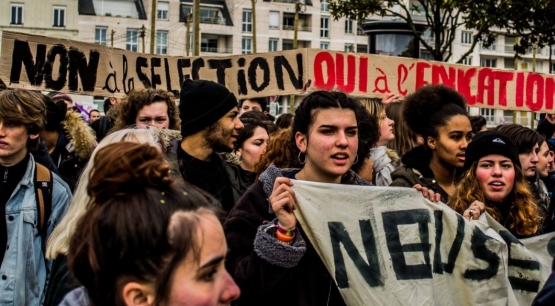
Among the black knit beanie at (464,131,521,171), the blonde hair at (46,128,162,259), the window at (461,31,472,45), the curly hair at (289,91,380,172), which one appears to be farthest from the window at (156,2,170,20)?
the blonde hair at (46,128,162,259)

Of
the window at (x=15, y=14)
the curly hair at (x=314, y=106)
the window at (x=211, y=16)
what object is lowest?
the curly hair at (x=314, y=106)

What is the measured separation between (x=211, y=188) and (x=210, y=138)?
0.36 metres

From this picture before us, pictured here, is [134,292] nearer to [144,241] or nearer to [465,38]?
[144,241]

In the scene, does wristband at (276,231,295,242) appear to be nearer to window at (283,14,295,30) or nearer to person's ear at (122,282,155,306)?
person's ear at (122,282,155,306)

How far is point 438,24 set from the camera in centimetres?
1416

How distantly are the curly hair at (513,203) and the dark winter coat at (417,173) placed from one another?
0.86 ft

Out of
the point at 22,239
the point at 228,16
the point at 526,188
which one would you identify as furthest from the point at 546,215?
the point at 228,16

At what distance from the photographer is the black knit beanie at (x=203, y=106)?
16.2 feet

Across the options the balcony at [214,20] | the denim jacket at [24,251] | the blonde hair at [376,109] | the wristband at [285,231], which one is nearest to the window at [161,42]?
the balcony at [214,20]

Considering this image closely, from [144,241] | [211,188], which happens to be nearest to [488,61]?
[211,188]

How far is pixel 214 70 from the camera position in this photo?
23.9 feet

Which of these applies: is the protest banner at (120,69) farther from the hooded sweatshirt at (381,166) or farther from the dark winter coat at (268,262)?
the dark winter coat at (268,262)

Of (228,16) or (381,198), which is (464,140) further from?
(228,16)

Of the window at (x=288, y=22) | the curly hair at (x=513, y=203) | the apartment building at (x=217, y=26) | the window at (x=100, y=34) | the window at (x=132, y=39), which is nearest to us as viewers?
the curly hair at (x=513, y=203)
